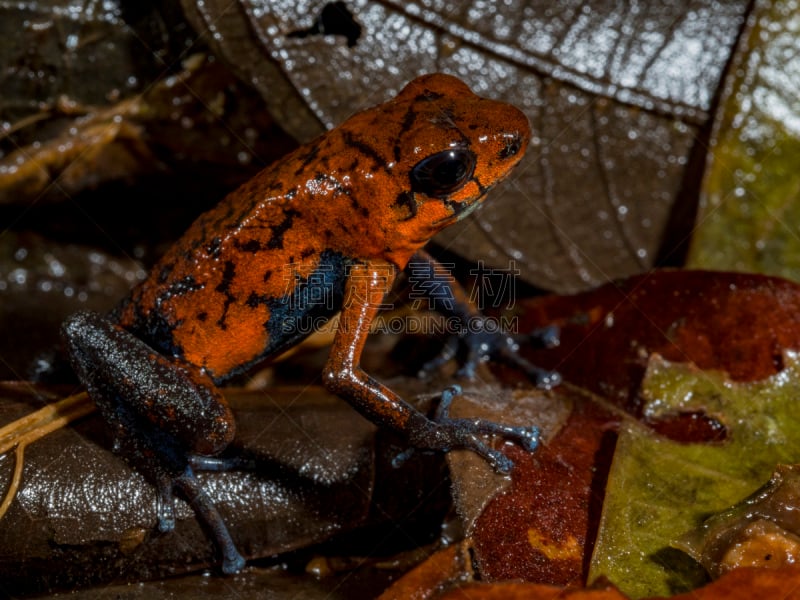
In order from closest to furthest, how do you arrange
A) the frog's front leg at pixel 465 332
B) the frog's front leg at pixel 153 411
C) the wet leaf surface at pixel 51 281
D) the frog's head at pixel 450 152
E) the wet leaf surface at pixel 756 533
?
1. the wet leaf surface at pixel 756 533
2. the frog's head at pixel 450 152
3. the frog's front leg at pixel 153 411
4. the frog's front leg at pixel 465 332
5. the wet leaf surface at pixel 51 281

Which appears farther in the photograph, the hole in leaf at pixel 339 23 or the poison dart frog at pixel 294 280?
the hole in leaf at pixel 339 23

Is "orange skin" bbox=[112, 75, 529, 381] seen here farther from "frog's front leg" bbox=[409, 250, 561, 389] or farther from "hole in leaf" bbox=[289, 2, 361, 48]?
"hole in leaf" bbox=[289, 2, 361, 48]

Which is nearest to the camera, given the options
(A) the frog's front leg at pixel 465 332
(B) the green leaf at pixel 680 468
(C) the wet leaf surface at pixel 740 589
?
(C) the wet leaf surface at pixel 740 589

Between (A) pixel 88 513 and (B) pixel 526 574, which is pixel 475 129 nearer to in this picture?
(B) pixel 526 574

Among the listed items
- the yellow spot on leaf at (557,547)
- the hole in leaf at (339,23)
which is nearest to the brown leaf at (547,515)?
the yellow spot on leaf at (557,547)

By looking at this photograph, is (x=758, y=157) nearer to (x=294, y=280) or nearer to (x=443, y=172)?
(x=443, y=172)

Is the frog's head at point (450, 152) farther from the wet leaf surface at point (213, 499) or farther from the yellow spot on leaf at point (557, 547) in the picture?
the yellow spot on leaf at point (557, 547)

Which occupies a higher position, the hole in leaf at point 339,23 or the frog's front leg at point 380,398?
the hole in leaf at point 339,23

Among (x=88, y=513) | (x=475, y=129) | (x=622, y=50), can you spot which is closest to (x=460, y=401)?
(x=475, y=129)
